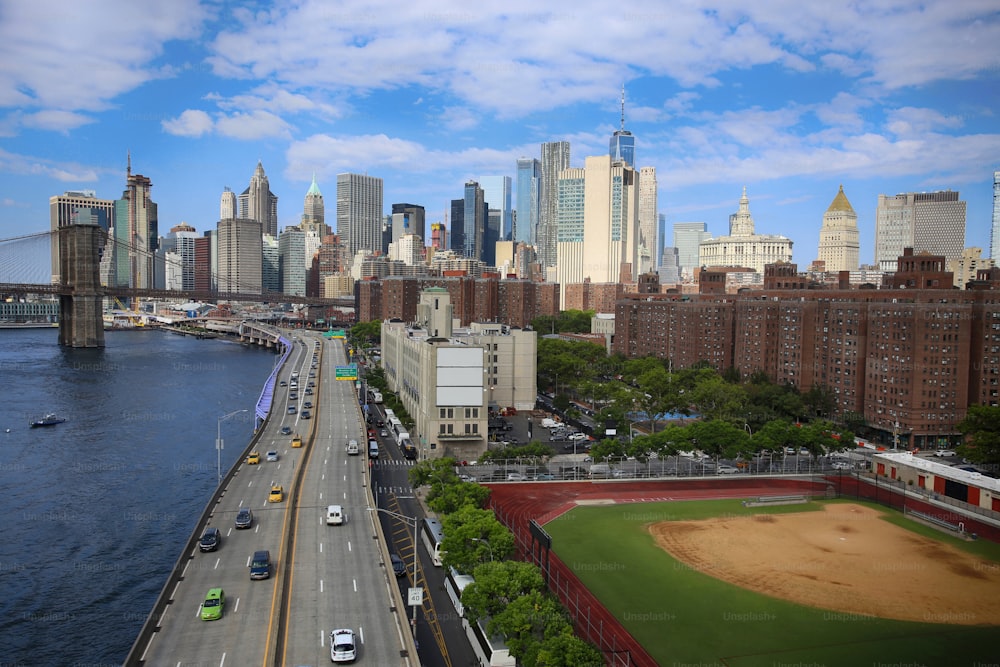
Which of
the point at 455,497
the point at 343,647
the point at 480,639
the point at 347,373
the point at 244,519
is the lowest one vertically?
the point at 480,639

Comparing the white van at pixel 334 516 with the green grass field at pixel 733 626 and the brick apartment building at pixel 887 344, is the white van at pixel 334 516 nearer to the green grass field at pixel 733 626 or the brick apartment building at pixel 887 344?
the green grass field at pixel 733 626

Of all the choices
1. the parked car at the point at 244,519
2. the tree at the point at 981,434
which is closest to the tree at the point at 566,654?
the parked car at the point at 244,519

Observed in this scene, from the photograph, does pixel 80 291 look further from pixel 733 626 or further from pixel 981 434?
pixel 733 626

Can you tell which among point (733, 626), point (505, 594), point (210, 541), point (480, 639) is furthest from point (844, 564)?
point (210, 541)

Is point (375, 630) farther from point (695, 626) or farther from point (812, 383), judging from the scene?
point (812, 383)

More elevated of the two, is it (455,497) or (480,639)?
(455,497)

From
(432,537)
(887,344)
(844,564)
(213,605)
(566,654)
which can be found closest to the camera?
(566,654)

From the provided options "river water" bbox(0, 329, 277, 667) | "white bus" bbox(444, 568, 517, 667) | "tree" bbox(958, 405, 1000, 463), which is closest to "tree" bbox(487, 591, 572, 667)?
"white bus" bbox(444, 568, 517, 667)
